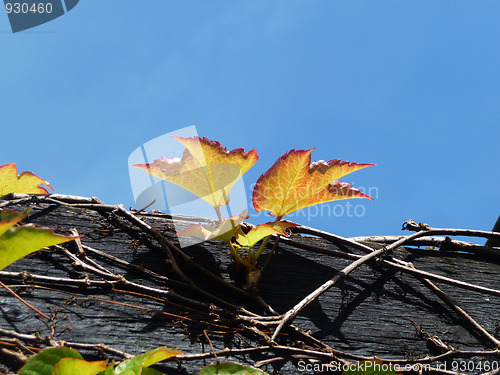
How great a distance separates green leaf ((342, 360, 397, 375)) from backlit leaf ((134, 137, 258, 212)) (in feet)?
1.59

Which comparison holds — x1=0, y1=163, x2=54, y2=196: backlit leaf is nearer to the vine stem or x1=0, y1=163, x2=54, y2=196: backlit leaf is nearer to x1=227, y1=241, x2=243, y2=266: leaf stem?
x1=227, y1=241, x2=243, y2=266: leaf stem

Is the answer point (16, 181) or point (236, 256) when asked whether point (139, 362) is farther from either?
point (16, 181)

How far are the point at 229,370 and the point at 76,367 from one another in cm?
26

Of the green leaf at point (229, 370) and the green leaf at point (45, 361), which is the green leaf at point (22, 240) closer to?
the green leaf at point (45, 361)

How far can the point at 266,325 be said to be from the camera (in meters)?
0.92

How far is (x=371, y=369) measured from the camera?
2.72 ft

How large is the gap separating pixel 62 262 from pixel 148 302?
218 millimetres

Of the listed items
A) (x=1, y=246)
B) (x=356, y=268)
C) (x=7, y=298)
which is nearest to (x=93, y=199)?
(x=7, y=298)

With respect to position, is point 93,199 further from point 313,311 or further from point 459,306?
point 459,306

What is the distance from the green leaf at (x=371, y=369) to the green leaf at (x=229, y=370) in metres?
0.18

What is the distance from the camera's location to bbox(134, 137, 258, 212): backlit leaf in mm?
1023

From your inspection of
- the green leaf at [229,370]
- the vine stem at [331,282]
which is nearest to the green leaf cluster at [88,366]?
the green leaf at [229,370]

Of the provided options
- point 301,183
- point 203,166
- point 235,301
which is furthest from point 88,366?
point 301,183

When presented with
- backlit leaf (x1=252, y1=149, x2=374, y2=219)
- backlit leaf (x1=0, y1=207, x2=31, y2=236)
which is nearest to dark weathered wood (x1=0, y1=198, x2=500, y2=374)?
backlit leaf (x1=252, y1=149, x2=374, y2=219)
